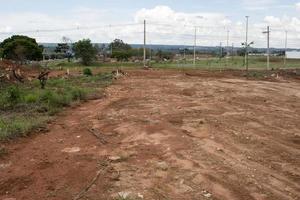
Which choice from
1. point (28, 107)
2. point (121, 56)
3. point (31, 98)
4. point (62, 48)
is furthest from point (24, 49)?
point (28, 107)

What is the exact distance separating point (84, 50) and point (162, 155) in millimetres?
41304

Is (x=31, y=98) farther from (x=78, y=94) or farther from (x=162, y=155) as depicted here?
(x=162, y=155)

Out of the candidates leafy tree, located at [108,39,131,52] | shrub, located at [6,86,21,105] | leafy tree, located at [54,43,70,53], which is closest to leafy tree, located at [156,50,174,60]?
leafy tree, located at [108,39,131,52]

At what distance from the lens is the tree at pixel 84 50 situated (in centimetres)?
4971

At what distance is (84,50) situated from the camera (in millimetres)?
50125

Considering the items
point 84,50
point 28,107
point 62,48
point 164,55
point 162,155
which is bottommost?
point 164,55

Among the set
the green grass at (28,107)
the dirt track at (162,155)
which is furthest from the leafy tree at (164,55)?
the dirt track at (162,155)

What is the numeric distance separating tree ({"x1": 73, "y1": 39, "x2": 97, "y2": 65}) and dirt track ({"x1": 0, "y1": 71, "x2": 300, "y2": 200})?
3381 centimetres

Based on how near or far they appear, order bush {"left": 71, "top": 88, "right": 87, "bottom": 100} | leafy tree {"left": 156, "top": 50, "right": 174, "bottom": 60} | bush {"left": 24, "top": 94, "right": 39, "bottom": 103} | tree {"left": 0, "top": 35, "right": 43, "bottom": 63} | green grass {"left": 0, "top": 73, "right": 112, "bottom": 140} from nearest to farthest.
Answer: green grass {"left": 0, "top": 73, "right": 112, "bottom": 140}
bush {"left": 24, "top": 94, "right": 39, "bottom": 103}
bush {"left": 71, "top": 88, "right": 87, "bottom": 100}
tree {"left": 0, "top": 35, "right": 43, "bottom": 63}
leafy tree {"left": 156, "top": 50, "right": 174, "bottom": 60}

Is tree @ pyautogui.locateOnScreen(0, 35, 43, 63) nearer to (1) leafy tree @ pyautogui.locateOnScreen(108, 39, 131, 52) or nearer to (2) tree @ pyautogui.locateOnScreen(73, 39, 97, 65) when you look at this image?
(2) tree @ pyautogui.locateOnScreen(73, 39, 97, 65)

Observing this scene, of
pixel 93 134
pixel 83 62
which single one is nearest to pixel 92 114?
pixel 93 134

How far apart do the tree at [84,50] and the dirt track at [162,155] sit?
33.8 m

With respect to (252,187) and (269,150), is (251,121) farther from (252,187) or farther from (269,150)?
(252,187)

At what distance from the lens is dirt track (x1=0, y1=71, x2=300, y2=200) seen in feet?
26.0
